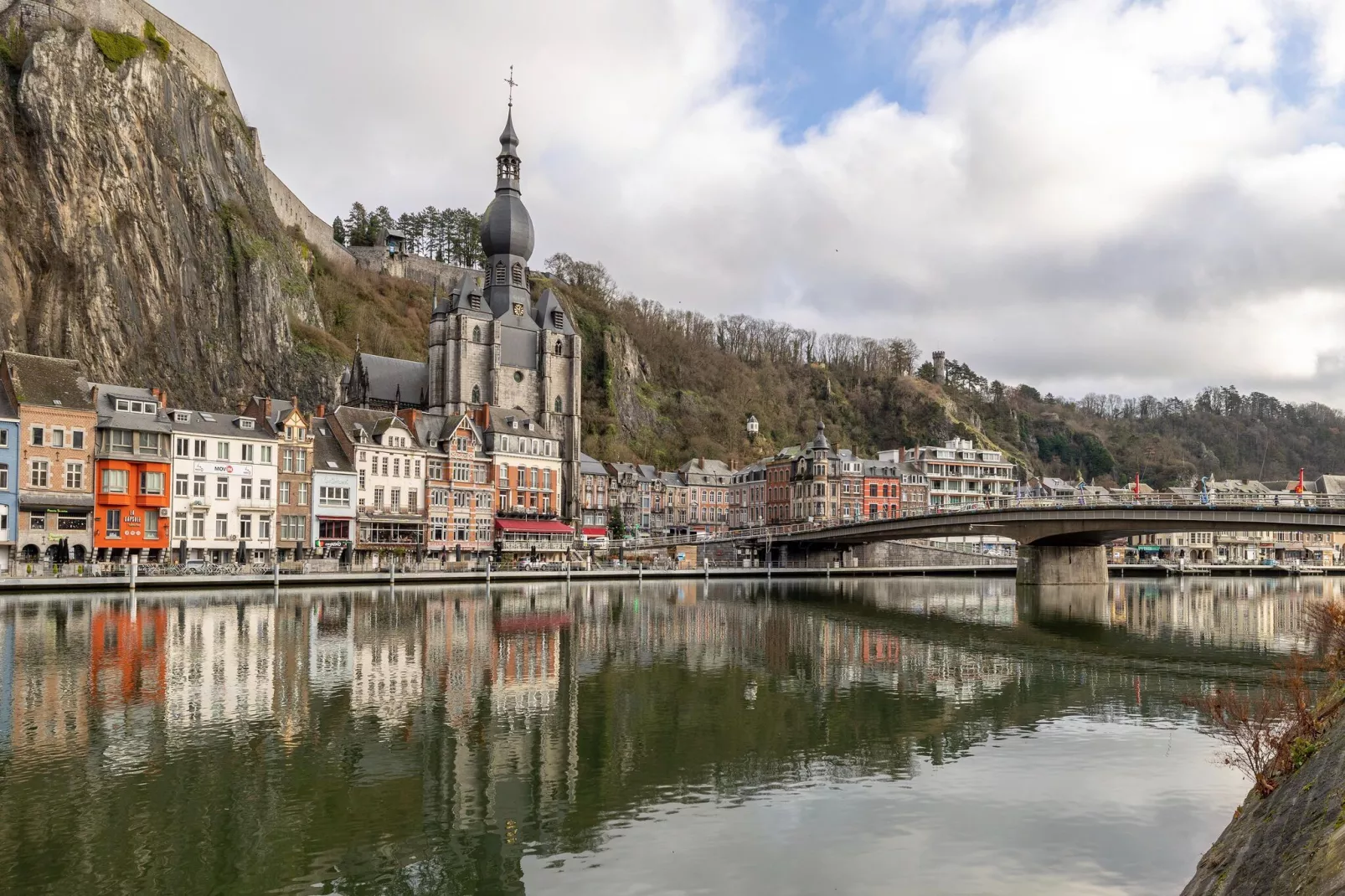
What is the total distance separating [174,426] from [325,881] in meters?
58.3

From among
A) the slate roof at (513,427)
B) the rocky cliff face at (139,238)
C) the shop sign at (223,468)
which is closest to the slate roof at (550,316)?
the slate roof at (513,427)

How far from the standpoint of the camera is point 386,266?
14212 cm

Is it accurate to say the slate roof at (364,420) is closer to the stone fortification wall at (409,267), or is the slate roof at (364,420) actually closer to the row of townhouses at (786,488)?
the row of townhouses at (786,488)

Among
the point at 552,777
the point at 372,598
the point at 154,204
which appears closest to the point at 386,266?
the point at 154,204

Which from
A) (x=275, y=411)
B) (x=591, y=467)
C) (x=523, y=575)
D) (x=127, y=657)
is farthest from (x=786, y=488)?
(x=127, y=657)

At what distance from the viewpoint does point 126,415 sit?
2435 inches

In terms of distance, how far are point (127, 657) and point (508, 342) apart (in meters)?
76.7

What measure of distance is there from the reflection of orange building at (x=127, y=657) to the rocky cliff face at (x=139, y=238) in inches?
1760

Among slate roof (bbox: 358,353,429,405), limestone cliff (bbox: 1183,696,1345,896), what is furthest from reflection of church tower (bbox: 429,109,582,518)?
limestone cliff (bbox: 1183,696,1345,896)

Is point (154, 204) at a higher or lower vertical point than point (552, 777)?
higher

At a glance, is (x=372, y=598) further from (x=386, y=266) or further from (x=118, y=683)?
(x=386, y=266)

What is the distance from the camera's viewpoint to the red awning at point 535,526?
84.5 m

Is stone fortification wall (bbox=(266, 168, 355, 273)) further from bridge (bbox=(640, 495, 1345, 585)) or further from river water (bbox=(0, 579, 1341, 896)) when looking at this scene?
river water (bbox=(0, 579, 1341, 896))

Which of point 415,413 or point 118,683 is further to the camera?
point 415,413
